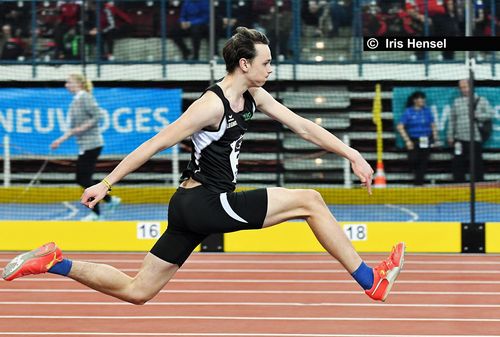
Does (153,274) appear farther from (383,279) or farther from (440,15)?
(440,15)

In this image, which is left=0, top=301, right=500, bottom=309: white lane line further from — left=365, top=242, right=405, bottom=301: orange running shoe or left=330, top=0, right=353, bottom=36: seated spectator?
left=330, top=0, right=353, bottom=36: seated spectator

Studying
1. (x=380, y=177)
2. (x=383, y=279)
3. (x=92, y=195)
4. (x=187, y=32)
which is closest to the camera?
(x=92, y=195)

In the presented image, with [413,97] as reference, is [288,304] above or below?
below

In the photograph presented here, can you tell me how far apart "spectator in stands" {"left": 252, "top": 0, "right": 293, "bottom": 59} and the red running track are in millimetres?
6438

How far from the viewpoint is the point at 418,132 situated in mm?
18844

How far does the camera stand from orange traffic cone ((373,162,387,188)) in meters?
18.8

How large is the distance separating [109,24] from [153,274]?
13.3 meters

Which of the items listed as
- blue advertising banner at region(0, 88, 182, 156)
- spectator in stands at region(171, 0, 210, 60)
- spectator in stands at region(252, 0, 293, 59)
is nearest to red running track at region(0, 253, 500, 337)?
blue advertising banner at region(0, 88, 182, 156)

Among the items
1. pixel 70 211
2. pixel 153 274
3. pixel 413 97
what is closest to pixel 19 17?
pixel 70 211

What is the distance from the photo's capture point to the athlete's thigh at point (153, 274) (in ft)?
25.1

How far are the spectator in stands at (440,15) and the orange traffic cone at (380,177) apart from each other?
6.03 feet

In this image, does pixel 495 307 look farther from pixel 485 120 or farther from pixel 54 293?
pixel 485 120

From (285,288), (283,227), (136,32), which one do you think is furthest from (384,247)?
(136,32)

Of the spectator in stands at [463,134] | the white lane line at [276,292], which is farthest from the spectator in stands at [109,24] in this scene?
the white lane line at [276,292]
